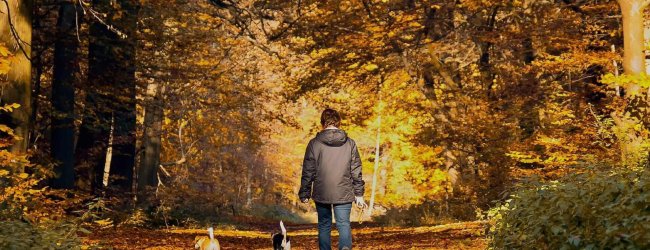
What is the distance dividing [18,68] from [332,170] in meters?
6.71

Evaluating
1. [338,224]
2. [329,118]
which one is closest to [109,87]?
[329,118]

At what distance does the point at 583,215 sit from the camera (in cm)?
821

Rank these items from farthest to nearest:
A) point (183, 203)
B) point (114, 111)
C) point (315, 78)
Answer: point (183, 203), point (315, 78), point (114, 111)

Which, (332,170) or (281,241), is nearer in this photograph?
(332,170)

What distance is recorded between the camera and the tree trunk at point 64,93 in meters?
20.8

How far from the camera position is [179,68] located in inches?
1008

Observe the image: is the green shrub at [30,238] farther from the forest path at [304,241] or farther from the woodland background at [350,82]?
the forest path at [304,241]

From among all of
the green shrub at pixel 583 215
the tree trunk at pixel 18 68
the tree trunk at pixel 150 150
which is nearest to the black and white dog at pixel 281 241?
the green shrub at pixel 583 215

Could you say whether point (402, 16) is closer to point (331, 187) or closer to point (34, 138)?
point (34, 138)

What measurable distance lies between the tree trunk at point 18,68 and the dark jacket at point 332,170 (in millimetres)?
5748

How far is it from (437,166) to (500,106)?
1130 centimetres

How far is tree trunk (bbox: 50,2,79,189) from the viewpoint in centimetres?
2081

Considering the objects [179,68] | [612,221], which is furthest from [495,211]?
[179,68]

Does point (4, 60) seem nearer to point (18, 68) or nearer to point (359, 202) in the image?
point (18, 68)
